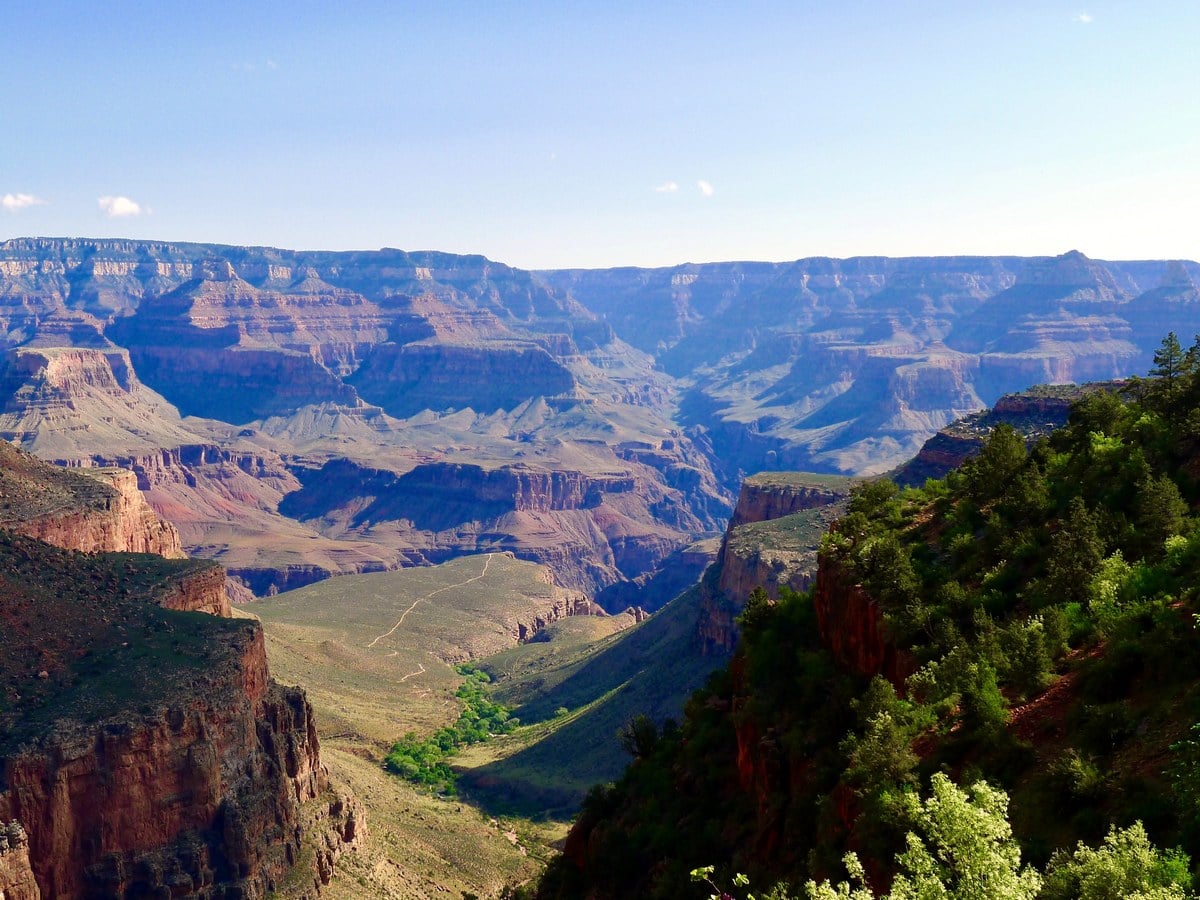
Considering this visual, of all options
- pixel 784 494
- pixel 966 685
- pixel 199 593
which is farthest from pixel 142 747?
pixel 784 494

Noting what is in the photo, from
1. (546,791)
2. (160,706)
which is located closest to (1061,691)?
(160,706)

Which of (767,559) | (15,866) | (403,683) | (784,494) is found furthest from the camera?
(784,494)

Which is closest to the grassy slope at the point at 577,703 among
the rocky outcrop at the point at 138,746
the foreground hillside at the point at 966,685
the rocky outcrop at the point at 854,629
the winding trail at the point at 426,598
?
the winding trail at the point at 426,598

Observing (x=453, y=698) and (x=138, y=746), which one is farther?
(x=453, y=698)

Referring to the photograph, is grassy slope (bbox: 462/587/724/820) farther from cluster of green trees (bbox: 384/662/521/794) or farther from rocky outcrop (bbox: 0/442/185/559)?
rocky outcrop (bbox: 0/442/185/559)

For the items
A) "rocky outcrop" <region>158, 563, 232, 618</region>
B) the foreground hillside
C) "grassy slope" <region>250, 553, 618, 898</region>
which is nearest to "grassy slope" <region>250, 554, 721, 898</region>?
"grassy slope" <region>250, 553, 618, 898</region>

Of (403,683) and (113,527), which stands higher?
(113,527)

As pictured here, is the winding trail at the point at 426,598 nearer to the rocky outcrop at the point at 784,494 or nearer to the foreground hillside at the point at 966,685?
the rocky outcrop at the point at 784,494

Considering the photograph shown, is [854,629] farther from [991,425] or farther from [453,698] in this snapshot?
[453,698]
